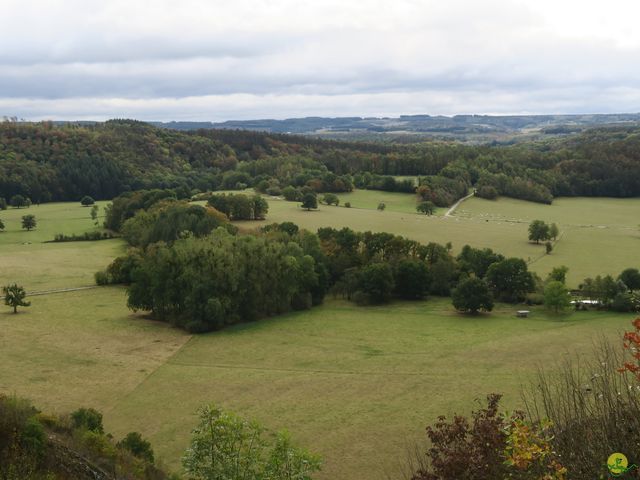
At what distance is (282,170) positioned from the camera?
155 metres

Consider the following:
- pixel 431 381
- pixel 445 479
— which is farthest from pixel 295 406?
pixel 445 479

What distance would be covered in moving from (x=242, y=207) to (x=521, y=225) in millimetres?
44023

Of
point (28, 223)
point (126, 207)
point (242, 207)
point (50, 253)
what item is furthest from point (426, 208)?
point (28, 223)

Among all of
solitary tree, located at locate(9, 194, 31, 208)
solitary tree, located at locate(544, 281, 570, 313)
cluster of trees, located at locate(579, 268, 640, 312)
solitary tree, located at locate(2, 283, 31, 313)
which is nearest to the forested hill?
solitary tree, located at locate(9, 194, 31, 208)

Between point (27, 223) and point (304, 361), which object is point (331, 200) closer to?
point (27, 223)

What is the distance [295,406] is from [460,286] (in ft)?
93.1

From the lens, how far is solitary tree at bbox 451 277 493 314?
5978 centimetres

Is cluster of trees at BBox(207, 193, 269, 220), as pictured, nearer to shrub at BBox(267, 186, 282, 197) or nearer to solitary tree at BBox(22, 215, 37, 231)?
shrub at BBox(267, 186, 282, 197)

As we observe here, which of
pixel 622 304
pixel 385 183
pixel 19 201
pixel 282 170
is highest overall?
pixel 282 170

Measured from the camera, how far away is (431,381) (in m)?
41.1

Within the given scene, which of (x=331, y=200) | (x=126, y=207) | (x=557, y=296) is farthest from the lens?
(x=331, y=200)

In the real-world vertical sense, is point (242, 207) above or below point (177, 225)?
above

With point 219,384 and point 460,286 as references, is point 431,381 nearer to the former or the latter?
point 219,384

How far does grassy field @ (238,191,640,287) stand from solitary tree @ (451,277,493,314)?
1312cm
